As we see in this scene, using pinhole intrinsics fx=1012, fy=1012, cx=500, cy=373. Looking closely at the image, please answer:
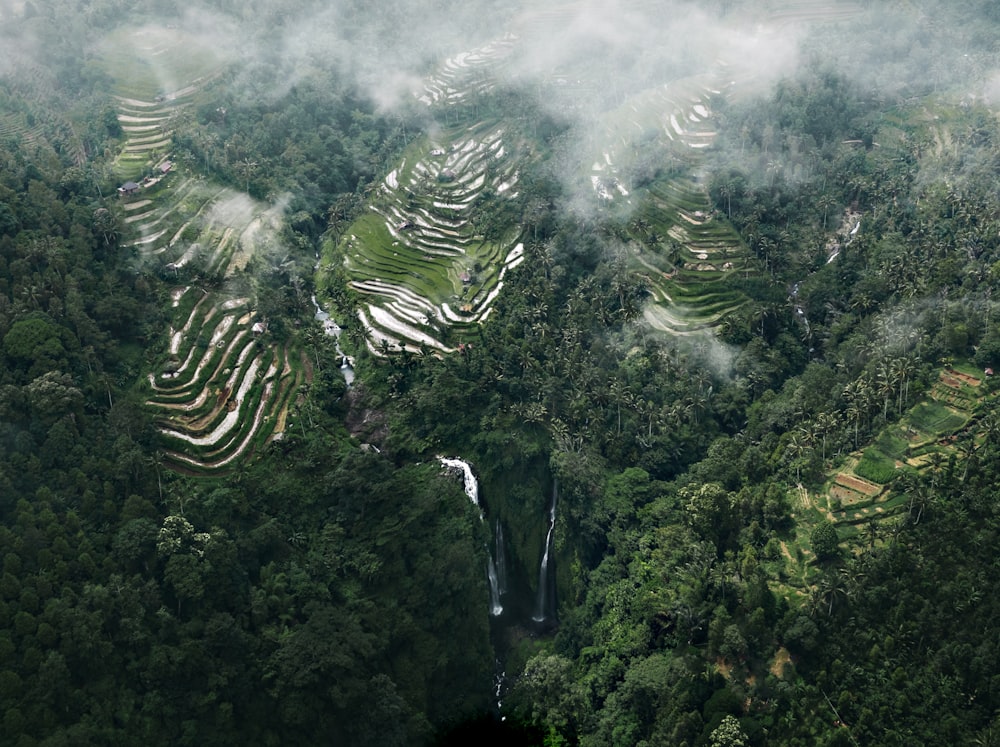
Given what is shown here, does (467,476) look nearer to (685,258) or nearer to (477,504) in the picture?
(477,504)

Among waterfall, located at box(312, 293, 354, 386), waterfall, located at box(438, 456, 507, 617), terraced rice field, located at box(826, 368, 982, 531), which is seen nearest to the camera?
terraced rice field, located at box(826, 368, 982, 531)

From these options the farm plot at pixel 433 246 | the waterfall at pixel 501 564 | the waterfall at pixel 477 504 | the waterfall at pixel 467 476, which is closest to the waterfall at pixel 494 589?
the waterfall at pixel 477 504

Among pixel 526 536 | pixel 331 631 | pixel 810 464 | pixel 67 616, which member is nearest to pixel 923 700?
Answer: pixel 810 464

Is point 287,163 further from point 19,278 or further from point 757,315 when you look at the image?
point 757,315

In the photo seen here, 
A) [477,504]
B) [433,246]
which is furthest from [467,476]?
[433,246]

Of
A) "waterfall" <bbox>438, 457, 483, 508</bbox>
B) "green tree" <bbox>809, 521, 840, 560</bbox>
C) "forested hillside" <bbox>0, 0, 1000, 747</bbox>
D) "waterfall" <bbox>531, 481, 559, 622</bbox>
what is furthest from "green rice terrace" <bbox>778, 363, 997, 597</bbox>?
"waterfall" <bbox>438, 457, 483, 508</bbox>

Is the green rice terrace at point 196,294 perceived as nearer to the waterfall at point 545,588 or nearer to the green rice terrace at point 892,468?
the waterfall at point 545,588

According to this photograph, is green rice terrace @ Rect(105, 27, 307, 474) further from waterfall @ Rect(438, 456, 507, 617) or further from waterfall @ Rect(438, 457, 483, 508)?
waterfall @ Rect(438, 456, 507, 617)
